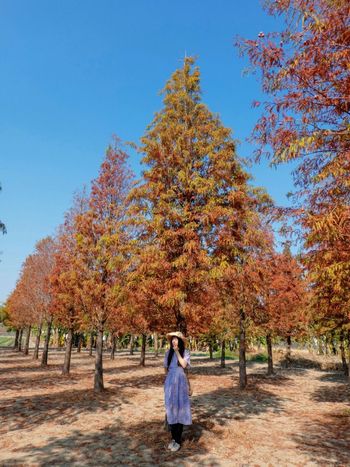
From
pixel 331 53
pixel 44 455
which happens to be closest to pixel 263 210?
Result: pixel 331 53

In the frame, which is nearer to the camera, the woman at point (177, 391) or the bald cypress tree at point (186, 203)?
the woman at point (177, 391)

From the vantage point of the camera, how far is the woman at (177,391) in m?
6.52

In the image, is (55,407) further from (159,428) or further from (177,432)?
(177,432)

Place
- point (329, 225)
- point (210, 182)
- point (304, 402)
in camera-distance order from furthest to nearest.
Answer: point (304, 402)
point (210, 182)
point (329, 225)

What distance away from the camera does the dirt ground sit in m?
6.09

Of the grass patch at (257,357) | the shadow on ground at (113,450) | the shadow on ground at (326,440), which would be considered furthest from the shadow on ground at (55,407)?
the grass patch at (257,357)

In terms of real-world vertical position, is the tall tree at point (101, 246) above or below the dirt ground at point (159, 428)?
above

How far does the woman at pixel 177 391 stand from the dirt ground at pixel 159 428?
376 millimetres

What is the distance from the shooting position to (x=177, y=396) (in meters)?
6.64

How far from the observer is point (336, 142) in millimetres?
5332

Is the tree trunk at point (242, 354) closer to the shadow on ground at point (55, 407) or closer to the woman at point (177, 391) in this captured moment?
the shadow on ground at point (55, 407)

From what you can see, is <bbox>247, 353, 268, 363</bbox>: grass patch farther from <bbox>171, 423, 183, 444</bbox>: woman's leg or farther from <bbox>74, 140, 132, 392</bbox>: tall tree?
<bbox>171, 423, 183, 444</bbox>: woman's leg

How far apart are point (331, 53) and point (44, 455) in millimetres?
8215

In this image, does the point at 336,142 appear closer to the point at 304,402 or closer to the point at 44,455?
the point at 44,455
